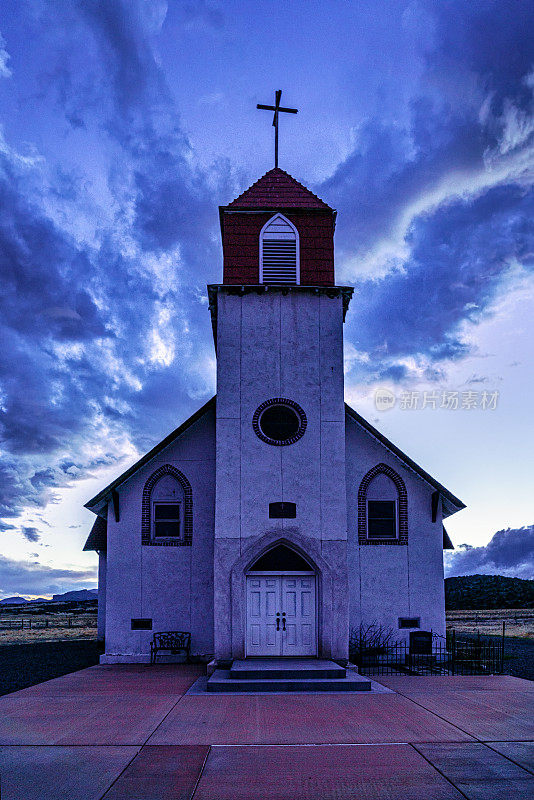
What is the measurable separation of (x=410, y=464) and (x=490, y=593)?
5840 centimetres

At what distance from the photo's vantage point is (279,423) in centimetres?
1934

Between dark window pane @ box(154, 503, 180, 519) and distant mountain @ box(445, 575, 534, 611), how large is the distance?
51175mm

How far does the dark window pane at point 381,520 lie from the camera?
21344 mm

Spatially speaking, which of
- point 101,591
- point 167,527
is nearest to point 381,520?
point 167,527

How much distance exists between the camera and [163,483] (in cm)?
2156

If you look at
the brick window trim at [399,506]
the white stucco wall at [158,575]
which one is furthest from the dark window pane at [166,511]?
the brick window trim at [399,506]

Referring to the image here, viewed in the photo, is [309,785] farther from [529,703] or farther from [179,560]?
[179,560]

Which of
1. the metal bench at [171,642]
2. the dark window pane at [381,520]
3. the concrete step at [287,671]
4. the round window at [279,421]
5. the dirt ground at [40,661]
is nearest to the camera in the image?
the concrete step at [287,671]

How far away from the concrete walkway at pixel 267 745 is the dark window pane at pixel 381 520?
639 centimetres

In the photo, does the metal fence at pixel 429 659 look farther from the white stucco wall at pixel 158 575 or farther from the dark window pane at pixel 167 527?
the dark window pane at pixel 167 527

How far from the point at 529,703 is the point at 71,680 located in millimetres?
10047

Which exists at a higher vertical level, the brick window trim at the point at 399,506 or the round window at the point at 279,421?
the round window at the point at 279,421

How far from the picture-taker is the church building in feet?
60.6

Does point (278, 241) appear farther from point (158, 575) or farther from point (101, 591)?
point (101, 591)
